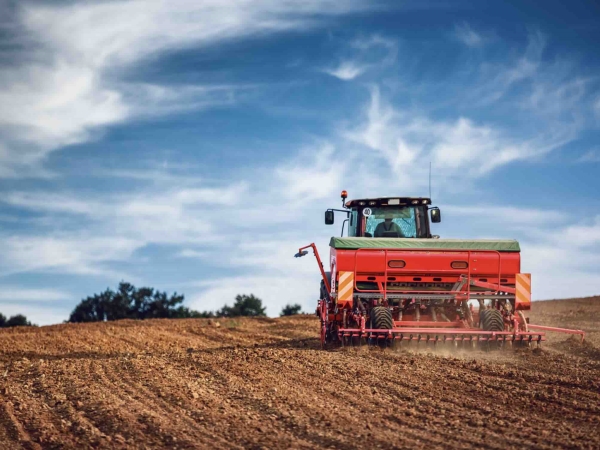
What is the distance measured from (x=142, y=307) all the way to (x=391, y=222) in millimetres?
34105

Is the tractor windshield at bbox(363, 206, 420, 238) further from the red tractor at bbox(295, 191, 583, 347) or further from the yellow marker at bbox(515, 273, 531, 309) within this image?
the yellow marker at bbox(515, 273, 531, 309)

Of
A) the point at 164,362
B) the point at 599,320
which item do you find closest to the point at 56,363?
the point at 164,362

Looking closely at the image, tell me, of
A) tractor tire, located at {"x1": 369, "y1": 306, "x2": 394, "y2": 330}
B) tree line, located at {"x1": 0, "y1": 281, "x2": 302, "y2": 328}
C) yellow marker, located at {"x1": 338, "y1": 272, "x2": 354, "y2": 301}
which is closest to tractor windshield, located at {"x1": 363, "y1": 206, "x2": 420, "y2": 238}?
yellow marker, located at {"x1": 338, "y1": 272, "x2": 354, "y2": 301}

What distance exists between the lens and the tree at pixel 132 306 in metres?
47.4

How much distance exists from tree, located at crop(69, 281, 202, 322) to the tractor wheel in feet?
111

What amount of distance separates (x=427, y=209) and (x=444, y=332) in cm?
363

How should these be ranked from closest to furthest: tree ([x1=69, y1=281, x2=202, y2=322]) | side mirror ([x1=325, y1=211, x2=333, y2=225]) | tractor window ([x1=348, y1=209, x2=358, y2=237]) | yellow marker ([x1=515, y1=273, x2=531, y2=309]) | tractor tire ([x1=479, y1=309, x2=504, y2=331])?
tractor tire ([x1=479, y1=309, x2=504, y2=331]) → yellow marker ([x1=515, y1=273, x2=531, y2=309]) → side mirror ([x1=325, y1=211, x2=333, y2=225]) → tractor window ([x1=348, y1=209, x2=358, y2=237]) → tree ([x1=69, y1=281, x2=202, y2=322])

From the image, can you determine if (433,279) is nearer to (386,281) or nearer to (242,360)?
(386,281)

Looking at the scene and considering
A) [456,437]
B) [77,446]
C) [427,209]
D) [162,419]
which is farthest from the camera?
[427,209]

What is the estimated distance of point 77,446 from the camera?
794 cm

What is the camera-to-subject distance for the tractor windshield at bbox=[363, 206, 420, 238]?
16.3 m

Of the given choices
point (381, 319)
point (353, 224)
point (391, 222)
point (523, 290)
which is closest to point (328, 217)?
point (353, 224)

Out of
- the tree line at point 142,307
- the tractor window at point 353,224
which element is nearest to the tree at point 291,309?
the tree line at point 142,307

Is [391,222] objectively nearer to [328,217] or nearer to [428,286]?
[328,217]
